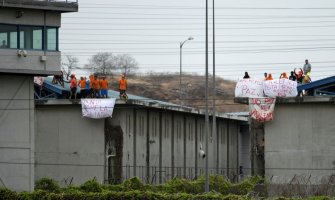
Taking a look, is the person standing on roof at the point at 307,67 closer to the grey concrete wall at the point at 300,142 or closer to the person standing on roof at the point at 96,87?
the grey concrete wall at the point at 300,142

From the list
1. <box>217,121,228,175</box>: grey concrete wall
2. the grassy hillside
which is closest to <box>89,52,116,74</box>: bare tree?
the grassy hillside

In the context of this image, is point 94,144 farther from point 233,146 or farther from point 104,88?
point 233,146

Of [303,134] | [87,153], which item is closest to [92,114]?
[87,153]

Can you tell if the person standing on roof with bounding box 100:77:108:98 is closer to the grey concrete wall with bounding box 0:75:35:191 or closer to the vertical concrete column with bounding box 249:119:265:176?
the grey concrete wall with bounding box 0:75:35:191

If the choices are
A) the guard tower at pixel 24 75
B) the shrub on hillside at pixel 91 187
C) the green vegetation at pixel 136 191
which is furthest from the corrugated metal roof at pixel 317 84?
the guard tower at pixel 24 75

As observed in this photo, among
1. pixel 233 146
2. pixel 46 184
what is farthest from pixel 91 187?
pixel 233 146

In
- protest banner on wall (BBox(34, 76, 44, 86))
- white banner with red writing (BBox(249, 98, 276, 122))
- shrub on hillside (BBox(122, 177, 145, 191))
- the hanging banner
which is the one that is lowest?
shrub on hillside (BBox(122, 177, 145, 191))

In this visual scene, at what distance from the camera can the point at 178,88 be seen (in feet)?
438

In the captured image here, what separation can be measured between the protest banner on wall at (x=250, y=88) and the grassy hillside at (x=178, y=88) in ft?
198

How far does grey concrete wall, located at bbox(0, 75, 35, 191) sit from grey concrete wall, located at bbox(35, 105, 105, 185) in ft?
12.2

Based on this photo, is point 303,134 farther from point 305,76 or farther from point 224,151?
point 224,151

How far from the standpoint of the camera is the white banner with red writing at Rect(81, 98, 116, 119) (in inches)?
2434

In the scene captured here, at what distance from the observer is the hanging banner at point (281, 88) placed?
59156 mm

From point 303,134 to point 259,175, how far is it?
10.7ft
